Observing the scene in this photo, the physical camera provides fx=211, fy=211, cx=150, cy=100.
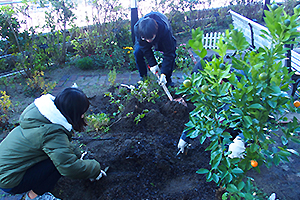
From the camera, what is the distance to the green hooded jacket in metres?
1.66

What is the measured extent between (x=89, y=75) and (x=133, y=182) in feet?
10.7

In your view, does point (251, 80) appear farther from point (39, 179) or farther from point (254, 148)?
point (39, 179)

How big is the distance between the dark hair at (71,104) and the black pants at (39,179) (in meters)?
0.52

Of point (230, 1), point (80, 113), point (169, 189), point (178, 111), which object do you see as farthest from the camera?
point (230, 1)

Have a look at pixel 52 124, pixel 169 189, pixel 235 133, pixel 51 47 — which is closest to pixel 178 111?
pixel 235 133

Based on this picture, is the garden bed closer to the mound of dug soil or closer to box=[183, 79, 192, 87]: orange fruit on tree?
the mound of dug soil

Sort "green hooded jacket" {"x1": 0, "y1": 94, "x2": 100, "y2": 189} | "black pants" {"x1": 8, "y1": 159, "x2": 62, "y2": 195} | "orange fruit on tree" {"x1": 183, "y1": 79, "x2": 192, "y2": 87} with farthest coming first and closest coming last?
"black pants" {"x1": 8, "y1": 159, "x2": 62, "y2": 195}
"green hooded jacket" {"x1": 0, "y1": 94, "x2": 100, "y2": 189}
"orange fruit on tree" {"x1": 183, "y1": 79, "x2": 192, "y2": 87}

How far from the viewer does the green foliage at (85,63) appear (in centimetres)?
495

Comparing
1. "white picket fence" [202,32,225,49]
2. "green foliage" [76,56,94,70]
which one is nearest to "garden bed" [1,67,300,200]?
"green foliage" [76,56,94,70]

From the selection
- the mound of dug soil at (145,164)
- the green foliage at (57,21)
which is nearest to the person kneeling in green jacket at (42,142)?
the mound of dug soil at (145,164)

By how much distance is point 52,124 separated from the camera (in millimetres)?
1675

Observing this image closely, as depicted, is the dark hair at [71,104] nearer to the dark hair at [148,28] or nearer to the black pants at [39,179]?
the black pants at [39,179]

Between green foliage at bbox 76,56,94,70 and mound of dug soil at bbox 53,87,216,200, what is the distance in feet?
8.10

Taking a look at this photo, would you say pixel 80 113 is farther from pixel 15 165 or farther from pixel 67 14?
pixel 67 14
